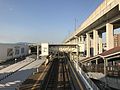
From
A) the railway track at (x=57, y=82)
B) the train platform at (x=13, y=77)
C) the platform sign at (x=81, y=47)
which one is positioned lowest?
the railway track at (x=57, y=82)

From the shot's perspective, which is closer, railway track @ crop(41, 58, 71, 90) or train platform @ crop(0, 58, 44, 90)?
train platform @ crop(0, 58, 44, 90)

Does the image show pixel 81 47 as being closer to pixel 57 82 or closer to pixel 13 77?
pixel 13 77

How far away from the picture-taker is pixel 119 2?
30672 millimetres

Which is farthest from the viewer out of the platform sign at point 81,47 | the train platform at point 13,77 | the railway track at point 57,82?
→ the platform sign at point 81,47

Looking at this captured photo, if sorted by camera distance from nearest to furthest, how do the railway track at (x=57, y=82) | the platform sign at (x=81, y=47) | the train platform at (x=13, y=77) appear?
the train platform at (x=13, y=77), the railway track at (x=57, y=82), the platform sign at (x=81, y=47)

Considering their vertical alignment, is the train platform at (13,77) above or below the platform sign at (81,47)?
below

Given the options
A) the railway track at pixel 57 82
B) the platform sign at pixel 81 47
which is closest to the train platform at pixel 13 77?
the railway track at pixel 57 82

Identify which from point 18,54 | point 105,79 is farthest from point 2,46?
point 105,79

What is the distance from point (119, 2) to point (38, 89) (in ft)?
47.0

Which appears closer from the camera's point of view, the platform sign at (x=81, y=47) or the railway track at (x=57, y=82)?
the railway track at (x=57, y=82)

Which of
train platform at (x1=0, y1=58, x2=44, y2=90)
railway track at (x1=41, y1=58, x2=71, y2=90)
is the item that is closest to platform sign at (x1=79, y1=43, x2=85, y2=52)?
train platform at (x1=0, y1=58, x2=44, y2=90)

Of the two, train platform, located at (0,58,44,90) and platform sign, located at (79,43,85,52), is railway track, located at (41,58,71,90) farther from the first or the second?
platform sign, located at (79,43,85,52)

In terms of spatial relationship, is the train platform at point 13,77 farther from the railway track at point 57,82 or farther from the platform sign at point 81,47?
the platform sign at point 81,47

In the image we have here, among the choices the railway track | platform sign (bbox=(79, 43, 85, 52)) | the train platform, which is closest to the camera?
the train platform
